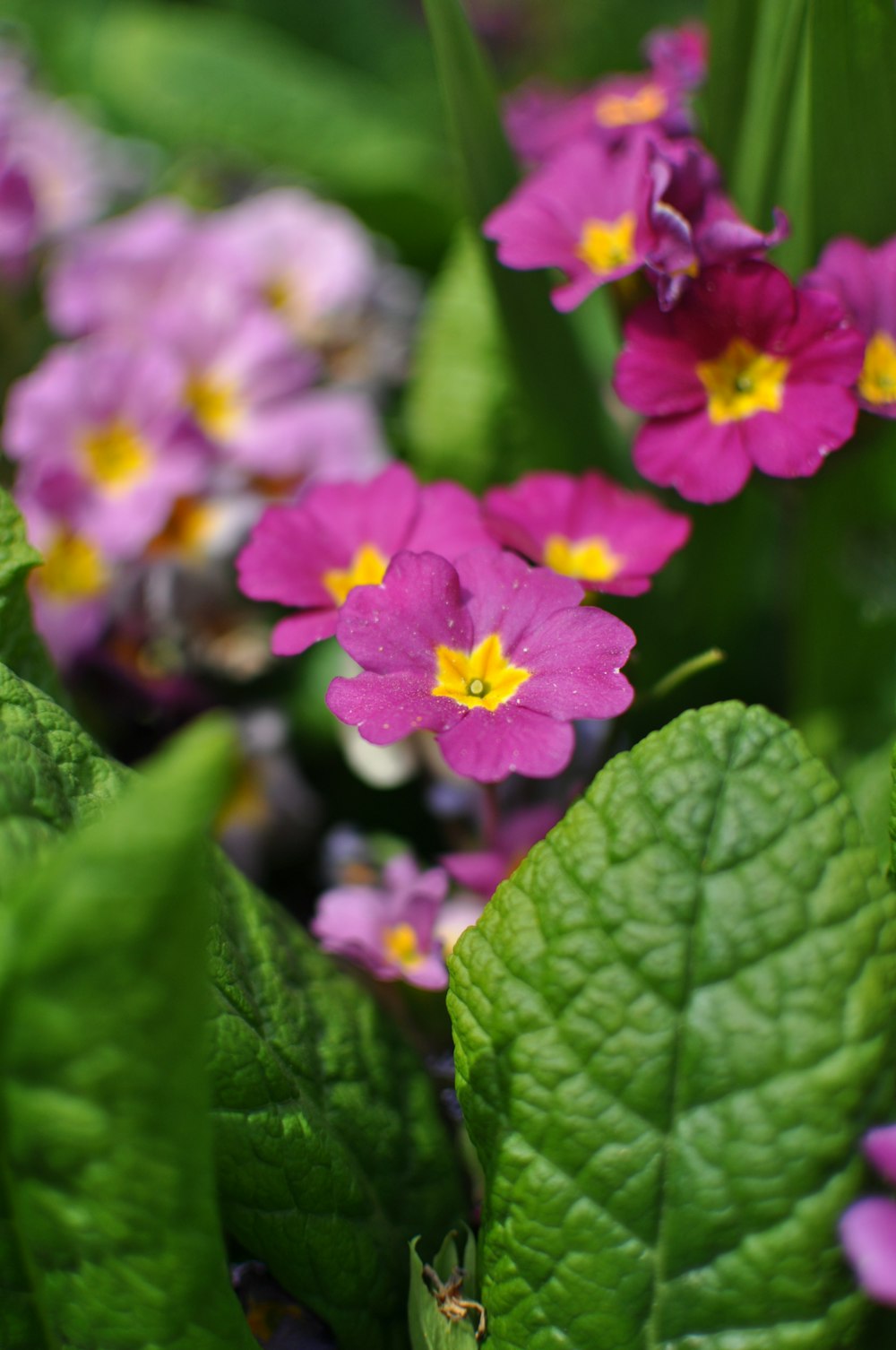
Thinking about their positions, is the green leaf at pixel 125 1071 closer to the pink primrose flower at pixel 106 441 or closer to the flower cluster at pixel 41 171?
the pink primrose flower at pixel 106 441

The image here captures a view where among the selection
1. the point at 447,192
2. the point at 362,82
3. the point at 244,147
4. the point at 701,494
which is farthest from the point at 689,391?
the point at 362,82

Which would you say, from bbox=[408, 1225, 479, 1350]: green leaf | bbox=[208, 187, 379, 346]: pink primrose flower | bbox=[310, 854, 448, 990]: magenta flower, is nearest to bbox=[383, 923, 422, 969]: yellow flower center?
bbox=[310, 854, 448, 990]: magenta flower

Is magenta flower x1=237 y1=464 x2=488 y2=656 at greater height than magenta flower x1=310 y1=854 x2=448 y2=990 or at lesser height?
greater

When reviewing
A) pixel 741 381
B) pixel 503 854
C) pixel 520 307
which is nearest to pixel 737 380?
pixel 741 381

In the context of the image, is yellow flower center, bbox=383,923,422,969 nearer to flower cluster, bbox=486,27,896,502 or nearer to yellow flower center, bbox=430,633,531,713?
yellow flower center, bbox=430,633,531,713

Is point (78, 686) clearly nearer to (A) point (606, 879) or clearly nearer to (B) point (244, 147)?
(A) point (606, 879)

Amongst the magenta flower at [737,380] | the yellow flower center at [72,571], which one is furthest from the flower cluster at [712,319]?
the yellow flower center at [72,571]
